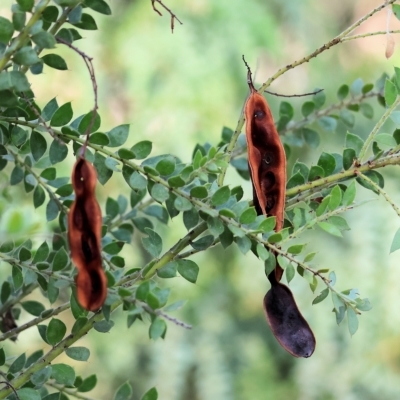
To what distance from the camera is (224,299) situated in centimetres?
156

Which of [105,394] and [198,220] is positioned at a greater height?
[105,394]

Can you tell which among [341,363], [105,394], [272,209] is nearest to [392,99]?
[272,209]

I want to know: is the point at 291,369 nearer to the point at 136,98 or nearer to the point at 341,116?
the point at 136,98

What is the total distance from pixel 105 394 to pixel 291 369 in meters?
0.46

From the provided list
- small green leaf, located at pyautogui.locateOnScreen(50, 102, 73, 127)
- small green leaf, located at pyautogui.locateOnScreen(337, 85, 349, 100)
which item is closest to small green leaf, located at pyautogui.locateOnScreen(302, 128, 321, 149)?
small green leaf, located at pyautogui.locateOnScreen(337, 85, 349, 100)

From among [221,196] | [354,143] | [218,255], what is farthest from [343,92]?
[218,255]

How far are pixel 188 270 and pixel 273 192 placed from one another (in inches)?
2.4

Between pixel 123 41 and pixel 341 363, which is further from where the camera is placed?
pixel 123 41

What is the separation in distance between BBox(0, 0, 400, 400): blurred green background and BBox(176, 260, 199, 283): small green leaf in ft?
2.85

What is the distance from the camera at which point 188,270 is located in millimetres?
319

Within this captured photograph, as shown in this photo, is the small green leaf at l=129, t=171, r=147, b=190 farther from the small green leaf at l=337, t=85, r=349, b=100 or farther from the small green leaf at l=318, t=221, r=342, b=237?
the small green leaf at l=337, t=85, r=349, b=100

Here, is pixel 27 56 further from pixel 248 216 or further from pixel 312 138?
pixel 312 138

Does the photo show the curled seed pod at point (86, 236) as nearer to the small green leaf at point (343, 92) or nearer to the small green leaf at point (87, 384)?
the small green leaf at point (87, 384)

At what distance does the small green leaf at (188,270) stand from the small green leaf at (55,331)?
0.07 metres
